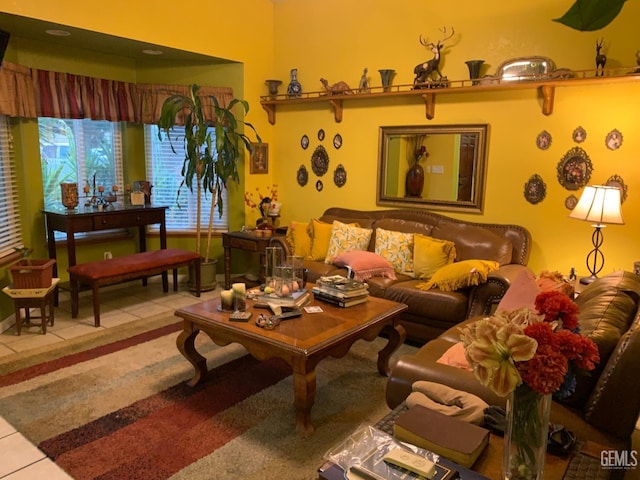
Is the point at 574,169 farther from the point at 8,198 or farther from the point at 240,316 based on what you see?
the point at 8,198

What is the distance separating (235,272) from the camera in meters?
5.48

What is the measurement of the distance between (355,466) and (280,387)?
165 cm

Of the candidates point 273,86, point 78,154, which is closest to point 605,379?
point 273,86

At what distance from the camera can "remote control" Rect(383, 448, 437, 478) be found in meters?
1.30

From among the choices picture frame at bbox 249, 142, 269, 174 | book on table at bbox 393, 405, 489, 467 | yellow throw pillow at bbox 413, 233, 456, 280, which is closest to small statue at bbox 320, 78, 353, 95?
picture frame at bbox 249, 142, 269, 174

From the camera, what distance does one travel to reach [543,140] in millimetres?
3768

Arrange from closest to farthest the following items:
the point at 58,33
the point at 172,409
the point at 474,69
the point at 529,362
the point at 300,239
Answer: the point at 529,362
the point at 172,409
the point at 474,69
the point at 58,33
the point at 300,239

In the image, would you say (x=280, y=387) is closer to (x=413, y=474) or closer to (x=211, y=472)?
(x=211, y=472)

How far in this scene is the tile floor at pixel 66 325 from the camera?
217cm

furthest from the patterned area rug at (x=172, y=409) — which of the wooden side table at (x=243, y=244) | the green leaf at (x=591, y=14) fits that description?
the green leaf at (x=591, y=14)

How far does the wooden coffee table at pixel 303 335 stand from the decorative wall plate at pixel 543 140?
73.2 inches

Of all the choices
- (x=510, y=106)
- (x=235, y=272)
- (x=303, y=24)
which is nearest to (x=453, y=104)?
(x=510, y=106)

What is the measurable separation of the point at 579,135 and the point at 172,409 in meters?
3.44

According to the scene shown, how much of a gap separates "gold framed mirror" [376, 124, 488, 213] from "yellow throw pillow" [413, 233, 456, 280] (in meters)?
0.54
